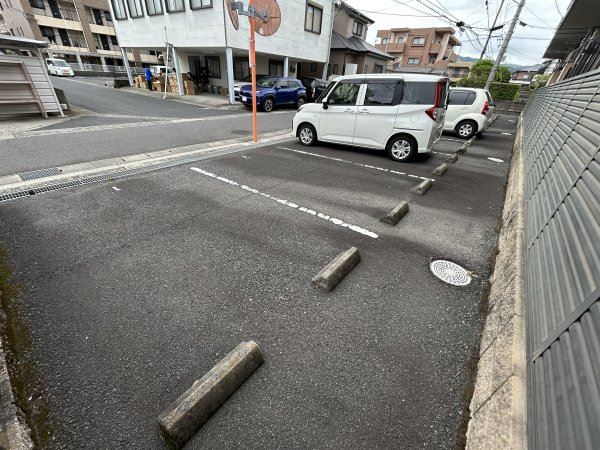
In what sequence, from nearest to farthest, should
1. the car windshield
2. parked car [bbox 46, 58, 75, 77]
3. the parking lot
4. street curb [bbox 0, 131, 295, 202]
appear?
1. the parking lot
2. street curb [bbox 0, 131, 295, 202]
3. the car windshield
4. parked car [bbox 46, 58, 75, 77]

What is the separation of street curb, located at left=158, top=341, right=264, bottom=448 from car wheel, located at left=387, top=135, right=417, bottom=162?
636 cm

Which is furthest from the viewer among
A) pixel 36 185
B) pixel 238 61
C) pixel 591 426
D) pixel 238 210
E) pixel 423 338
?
pixel 238 61

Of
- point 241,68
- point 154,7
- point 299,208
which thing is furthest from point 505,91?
point 154,7

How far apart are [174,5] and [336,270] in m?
20.3

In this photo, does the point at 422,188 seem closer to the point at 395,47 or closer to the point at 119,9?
the point at 119,9

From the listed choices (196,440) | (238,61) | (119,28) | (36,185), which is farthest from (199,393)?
Result: (119,28)

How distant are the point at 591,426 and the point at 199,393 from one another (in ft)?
6.08

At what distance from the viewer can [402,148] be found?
6.93 m

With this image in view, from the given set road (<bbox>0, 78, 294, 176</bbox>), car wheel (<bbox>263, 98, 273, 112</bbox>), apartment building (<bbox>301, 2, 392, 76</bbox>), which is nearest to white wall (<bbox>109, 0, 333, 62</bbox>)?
car wheel (<bbox>263, 98, 273, 112</bbox>)

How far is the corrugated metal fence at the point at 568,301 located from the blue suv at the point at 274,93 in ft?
46.8

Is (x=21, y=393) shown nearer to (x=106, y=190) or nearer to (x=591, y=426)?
(x=591, y=426)

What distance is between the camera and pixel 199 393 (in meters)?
1.71

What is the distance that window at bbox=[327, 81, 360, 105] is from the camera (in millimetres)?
6863

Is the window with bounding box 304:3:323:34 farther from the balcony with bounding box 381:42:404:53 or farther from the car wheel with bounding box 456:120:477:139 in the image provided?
the balcony with bounding box 381:42:404:53
